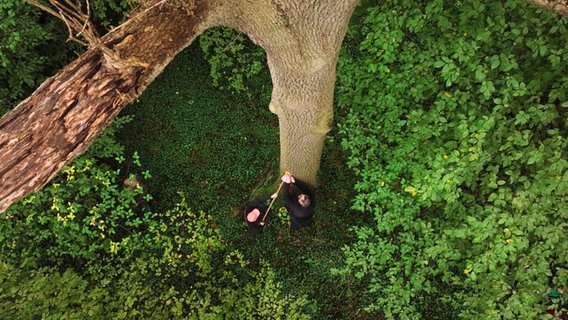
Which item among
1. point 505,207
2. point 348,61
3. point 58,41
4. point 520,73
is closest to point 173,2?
point 348,61

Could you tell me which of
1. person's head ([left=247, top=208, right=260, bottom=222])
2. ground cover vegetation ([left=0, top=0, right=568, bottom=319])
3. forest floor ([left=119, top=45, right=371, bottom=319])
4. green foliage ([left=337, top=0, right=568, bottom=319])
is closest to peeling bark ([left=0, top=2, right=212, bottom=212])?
ground cover vegetation ([left=0, top=0, right=568, bottom=319])

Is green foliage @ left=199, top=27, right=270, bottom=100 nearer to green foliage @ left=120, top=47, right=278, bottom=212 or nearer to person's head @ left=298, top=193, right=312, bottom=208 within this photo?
green foliage @ left=120, top=47, right=278, bottom=212

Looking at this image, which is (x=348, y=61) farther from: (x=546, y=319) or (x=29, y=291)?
(x=29, y=291)

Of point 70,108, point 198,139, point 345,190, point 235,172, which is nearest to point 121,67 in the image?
point 70,108

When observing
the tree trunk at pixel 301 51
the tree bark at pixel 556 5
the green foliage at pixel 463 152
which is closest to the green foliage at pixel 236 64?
the green foliage at pixel 463 152

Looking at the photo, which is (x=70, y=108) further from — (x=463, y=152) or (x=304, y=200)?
(x=463, y=152)

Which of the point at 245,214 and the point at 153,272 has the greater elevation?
the point at 245,214
